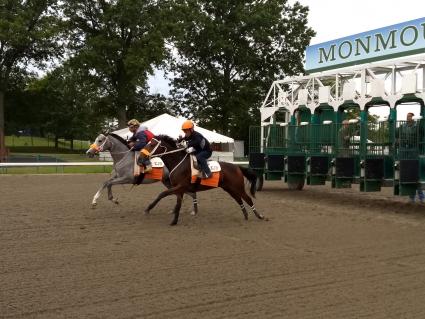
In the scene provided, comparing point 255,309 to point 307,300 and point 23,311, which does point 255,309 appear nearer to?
point 307,300

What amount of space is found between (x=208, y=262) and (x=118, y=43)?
115 feet

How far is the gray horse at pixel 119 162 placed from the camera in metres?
11.6

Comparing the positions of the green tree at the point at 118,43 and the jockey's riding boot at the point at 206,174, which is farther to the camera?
the green tree at the point at 118,43

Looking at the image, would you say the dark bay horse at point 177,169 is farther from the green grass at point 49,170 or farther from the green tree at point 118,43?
the green tree at point 118,43

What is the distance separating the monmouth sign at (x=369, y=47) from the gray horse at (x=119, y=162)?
721cm

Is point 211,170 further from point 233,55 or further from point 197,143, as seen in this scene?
point 233,55

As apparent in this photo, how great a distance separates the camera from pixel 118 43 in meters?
39.7

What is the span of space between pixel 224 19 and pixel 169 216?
33955 millimetres

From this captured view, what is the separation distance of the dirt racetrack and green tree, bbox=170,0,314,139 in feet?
97.6

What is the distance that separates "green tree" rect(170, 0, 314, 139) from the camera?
41.6m

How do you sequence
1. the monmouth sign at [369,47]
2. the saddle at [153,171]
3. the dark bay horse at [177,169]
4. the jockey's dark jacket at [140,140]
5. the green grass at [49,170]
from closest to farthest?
the dark bay horse at [177,169] → the saddle at [153,171] → the jockey's dark jacket at [140,140] → the monmouth sign at [369,47] → the green grass at [49,170]

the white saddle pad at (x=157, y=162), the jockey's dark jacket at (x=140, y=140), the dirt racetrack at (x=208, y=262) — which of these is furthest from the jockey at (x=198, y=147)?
the jockey's dark jacket at (x=140, y=140)

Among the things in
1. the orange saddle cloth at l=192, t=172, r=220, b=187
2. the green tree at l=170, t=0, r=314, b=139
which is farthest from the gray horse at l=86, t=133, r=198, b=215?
the green tree at l=170, t=0, r=314, b=139

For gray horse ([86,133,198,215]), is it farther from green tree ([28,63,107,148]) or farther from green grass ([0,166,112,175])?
green tree ([28,63,107,148])
